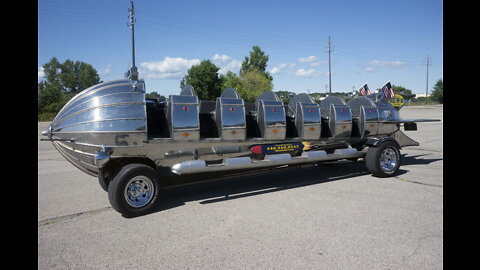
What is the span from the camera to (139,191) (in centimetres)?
503

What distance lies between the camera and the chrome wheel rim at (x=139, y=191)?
4.91m

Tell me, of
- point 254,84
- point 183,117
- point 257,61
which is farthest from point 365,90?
point 257,61

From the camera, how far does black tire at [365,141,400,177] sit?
7289 millimetres

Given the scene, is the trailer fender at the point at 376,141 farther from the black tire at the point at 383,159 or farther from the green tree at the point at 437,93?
the green tree at the point at 437,93

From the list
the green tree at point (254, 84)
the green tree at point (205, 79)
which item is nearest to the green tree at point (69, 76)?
the green tree at point (205, 79)

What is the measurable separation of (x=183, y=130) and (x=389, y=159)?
5169 millimetres

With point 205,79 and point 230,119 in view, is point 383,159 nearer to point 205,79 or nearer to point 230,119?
point 230,119

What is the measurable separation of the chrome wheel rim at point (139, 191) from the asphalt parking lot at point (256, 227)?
262mm

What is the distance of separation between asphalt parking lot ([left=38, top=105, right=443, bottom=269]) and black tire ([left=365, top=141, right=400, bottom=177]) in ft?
0.92

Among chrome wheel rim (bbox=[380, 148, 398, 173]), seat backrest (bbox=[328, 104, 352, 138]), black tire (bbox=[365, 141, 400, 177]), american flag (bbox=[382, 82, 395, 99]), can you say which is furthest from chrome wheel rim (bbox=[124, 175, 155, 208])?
american flag (bbox=[382, 82, 395, 99])

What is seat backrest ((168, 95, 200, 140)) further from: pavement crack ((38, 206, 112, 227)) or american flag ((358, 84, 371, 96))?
american flag ((358, 84, 371, 96))

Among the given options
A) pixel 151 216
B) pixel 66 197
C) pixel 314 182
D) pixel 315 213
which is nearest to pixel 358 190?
pixel 314 182

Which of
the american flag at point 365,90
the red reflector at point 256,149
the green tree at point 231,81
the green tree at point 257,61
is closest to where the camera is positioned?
the red reflector at point 256,149

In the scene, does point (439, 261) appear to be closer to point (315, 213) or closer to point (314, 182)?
point (315, 213)
